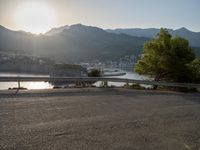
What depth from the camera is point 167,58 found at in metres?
28.0

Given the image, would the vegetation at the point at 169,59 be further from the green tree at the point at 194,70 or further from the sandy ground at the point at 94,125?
the sandy ground at the point at 94,125

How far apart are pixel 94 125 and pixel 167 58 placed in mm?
21227

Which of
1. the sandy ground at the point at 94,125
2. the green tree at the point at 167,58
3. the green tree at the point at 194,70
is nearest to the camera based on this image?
the sandy ground at the point at 94,125

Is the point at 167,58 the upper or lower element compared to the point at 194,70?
upper

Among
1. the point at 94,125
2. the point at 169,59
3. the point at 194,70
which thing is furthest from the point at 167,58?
the point at 94,125

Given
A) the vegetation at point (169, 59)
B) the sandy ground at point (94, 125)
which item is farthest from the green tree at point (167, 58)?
the sandy ground at point (94, 125)

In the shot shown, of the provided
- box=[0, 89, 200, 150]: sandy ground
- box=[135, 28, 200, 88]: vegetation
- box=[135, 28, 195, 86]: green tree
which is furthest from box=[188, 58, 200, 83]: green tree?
box=[0, 89, 200, 150]: sandy ground

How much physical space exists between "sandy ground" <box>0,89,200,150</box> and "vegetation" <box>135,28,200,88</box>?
1700 cm

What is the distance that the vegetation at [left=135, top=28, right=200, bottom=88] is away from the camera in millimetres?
28406

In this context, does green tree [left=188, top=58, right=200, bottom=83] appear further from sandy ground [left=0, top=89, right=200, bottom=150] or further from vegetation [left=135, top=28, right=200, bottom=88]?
sandy ground [left=0, top=89, right=200, bottom=150]

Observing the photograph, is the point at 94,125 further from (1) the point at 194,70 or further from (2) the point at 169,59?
(1) the point at 194,70

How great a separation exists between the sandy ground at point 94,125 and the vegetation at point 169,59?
1700 cm

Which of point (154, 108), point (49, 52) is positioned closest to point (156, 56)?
point (154, 108)

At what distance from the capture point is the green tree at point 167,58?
2838cm
